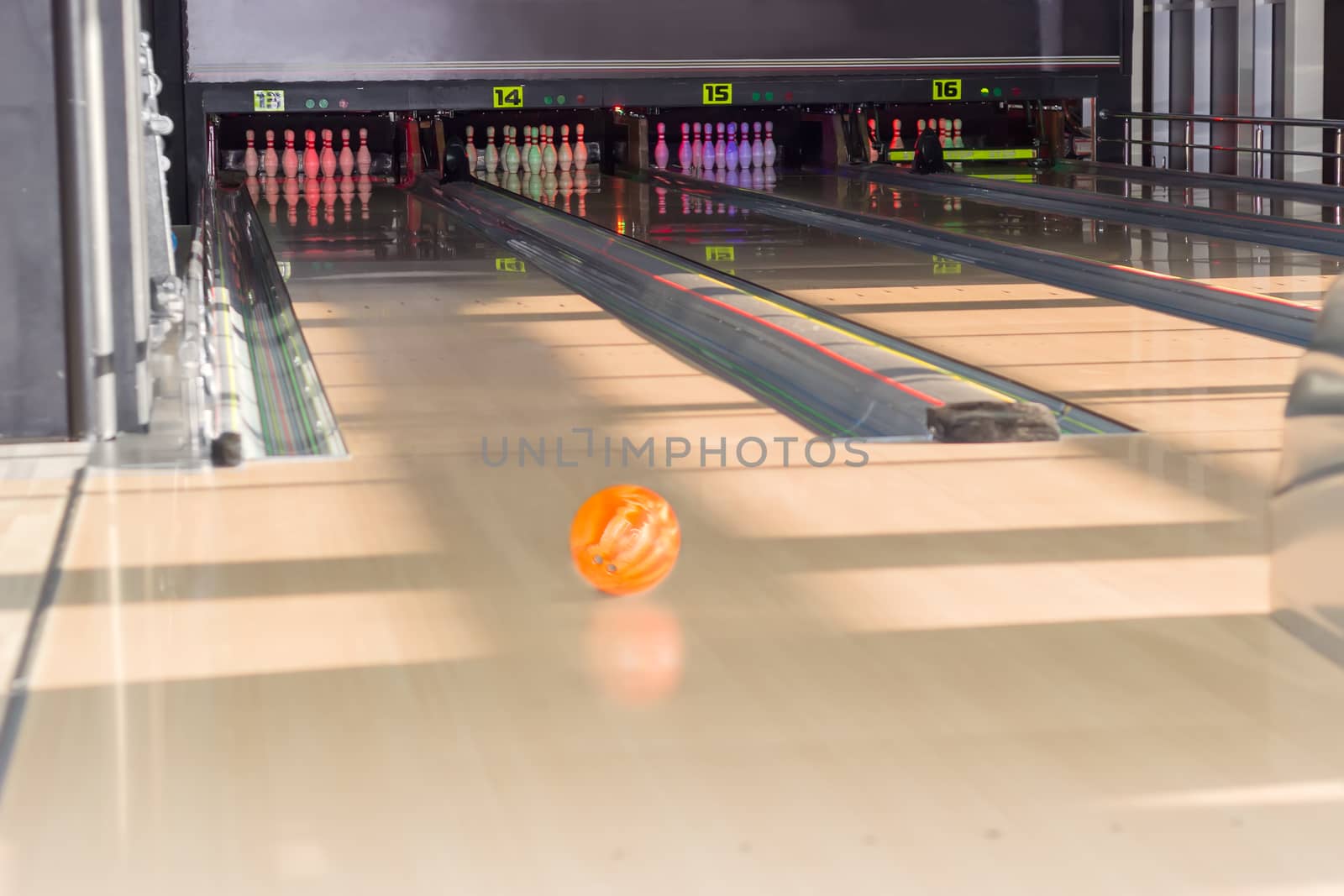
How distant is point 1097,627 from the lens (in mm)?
1874

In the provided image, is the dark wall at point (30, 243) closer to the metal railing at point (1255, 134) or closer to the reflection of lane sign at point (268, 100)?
the metal railing at point (1255, 134)

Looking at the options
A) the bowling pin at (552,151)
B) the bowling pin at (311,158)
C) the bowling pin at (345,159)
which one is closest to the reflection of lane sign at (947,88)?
the bowling pin at (552,151)

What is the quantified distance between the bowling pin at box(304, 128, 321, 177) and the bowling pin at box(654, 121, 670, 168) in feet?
6.68

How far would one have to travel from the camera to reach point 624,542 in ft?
6.66

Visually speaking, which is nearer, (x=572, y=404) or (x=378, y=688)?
(x=378, y=688)

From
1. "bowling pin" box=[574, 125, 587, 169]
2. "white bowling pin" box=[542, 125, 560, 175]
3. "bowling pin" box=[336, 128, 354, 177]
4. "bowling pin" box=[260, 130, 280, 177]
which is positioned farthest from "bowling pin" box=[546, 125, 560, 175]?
"bowling pin" box=[260, 130, 280, 177]

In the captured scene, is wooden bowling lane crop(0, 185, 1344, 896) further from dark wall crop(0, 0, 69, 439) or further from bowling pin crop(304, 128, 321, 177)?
bowling pin crop(304, 128, 321, 177)

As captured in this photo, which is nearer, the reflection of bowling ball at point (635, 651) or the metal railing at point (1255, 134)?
the reflection of bowling ball at point (635, 651)

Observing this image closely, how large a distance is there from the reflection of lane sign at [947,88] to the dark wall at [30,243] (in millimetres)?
7640

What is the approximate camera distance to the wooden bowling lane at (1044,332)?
10.6 ft

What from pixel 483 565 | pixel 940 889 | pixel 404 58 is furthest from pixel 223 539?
pixel 404 58

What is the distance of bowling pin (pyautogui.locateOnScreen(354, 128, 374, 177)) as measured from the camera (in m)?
9.95

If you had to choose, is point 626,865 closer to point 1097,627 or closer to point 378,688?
point 378,688

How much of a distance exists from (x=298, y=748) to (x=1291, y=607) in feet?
3.65
